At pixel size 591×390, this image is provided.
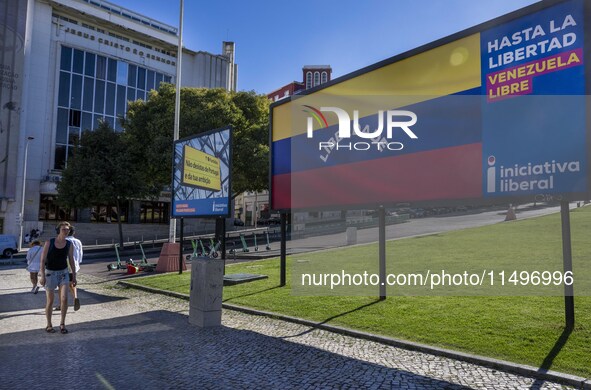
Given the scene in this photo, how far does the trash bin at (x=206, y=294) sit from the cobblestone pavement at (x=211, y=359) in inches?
9.4

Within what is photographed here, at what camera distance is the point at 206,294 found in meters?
8.01

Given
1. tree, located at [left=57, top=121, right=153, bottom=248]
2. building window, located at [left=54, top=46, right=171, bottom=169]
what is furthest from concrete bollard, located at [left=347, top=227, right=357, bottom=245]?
building window, located at [left=54, top=46, right=171, bottom=169]

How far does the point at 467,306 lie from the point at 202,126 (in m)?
22.2

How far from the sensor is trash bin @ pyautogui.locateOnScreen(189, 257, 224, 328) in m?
7.95

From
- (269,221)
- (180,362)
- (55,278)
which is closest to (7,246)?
(55,278)

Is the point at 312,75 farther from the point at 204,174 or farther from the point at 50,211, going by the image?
the point at 204,174

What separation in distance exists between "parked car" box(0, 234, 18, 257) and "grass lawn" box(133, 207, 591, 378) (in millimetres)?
17565

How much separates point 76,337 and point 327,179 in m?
5.75

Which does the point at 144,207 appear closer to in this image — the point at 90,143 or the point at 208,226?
the point at 208,226

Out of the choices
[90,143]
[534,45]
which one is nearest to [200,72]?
[90,143]

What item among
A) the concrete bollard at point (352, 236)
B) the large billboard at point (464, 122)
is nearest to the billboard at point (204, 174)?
the large billboard at point (464, 122)

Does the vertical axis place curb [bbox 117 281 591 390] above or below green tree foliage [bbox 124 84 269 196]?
below

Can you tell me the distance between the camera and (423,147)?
8.05 m

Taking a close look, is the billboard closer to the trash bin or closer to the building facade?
the trash bin
